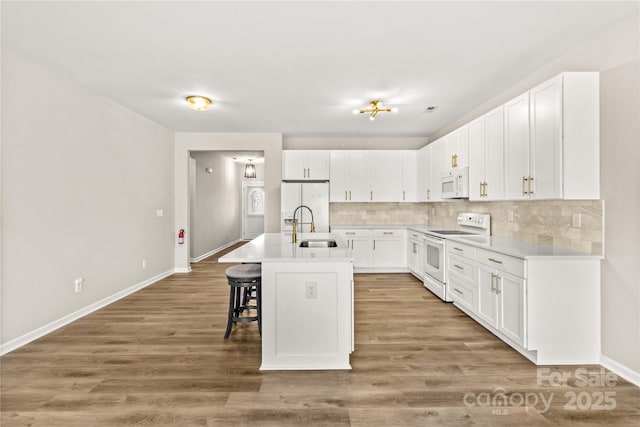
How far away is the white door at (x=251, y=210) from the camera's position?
10.3m

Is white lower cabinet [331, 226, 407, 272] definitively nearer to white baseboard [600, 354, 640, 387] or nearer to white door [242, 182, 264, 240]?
white baseboard [600, 354, 640, 387]

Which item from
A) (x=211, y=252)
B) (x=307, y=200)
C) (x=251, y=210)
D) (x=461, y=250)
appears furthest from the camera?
(x=251, y=210)

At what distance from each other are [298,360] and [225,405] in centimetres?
59

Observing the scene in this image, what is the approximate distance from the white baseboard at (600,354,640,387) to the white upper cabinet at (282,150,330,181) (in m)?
4.25

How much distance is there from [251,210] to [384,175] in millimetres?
6094

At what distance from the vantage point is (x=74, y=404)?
1.90 meters

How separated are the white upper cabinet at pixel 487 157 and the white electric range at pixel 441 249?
54cm

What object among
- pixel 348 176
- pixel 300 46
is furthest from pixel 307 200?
pixel 300 46

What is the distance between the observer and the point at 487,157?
336 cm

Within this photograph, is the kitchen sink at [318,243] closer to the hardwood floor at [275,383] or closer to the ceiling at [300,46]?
the hardwood floor at [275,383]

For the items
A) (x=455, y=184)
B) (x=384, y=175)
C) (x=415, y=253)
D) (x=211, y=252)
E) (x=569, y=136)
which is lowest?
(x=211, y=252)

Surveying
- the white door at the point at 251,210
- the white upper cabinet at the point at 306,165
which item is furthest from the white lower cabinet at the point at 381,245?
the white door at the point at 251,210

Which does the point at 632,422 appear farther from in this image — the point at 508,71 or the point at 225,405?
the point at 508,71

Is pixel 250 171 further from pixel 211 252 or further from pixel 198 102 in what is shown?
pixel 198 102
